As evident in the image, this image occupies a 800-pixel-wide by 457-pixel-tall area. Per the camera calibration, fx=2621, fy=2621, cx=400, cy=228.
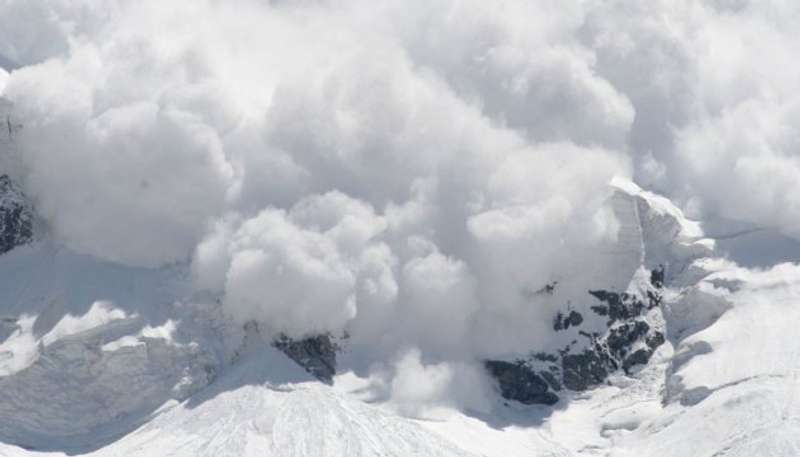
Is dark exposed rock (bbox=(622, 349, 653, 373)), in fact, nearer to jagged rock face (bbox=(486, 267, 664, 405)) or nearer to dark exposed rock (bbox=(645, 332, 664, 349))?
jagged rock face (bbox=(486, 267, 664, 405))

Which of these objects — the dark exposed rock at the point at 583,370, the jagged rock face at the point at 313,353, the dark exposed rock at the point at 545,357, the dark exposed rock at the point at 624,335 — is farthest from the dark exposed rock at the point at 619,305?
the jagged rock face at the point at 313,353

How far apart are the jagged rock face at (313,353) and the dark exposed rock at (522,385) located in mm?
12673

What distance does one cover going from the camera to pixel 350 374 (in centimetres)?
19150

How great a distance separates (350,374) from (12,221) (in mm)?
28192

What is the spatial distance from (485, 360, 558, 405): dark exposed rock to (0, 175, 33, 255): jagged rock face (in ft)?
121

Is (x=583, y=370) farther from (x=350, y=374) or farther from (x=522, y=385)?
(x=350, y=374)

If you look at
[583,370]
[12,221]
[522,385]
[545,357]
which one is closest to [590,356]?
Result: [583,370]

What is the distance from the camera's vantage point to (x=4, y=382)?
185m

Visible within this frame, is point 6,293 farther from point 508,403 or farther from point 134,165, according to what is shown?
point 508,403

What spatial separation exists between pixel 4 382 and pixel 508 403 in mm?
36916

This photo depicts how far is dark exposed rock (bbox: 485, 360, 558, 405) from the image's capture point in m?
194

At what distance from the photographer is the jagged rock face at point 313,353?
190m

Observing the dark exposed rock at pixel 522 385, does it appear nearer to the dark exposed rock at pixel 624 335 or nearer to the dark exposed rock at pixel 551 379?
the dark exposed rock at pixel 551 379

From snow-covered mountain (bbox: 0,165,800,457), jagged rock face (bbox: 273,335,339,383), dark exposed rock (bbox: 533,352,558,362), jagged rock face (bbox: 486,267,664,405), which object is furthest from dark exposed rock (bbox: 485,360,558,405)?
jagged rock face (bbox: 273,335,339,383)
